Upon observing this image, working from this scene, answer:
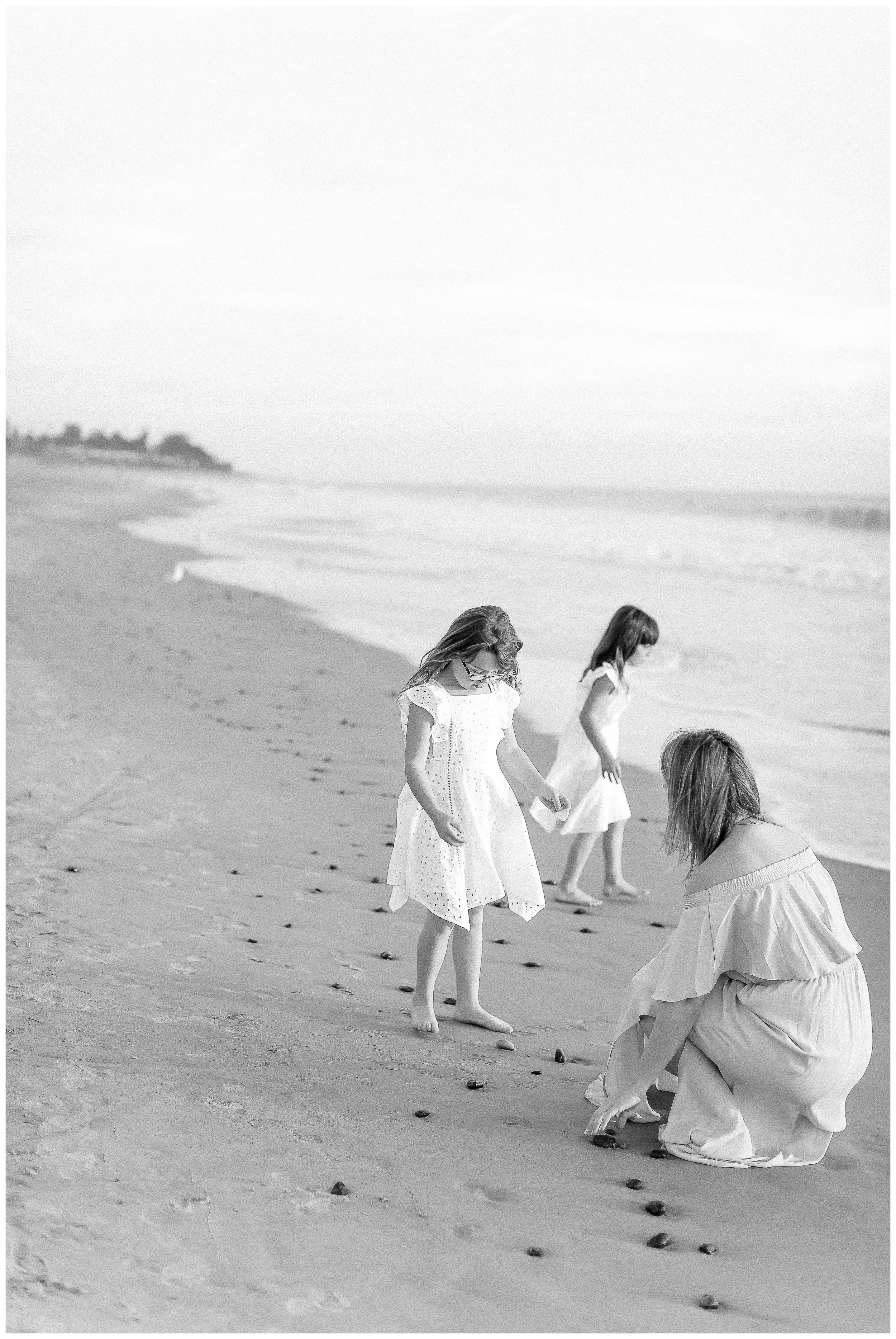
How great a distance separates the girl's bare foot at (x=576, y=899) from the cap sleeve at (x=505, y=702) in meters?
1.10

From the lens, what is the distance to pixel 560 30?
348 inches

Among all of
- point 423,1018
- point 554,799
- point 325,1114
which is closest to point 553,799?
point 554,799

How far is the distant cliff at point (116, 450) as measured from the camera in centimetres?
1495

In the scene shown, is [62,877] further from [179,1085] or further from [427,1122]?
[427,1122]

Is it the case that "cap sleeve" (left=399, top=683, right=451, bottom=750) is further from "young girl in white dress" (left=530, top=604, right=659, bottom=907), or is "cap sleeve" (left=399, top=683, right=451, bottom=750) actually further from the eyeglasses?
"young girl in white dress" (left=530, top=604, right=659, bottom=907)

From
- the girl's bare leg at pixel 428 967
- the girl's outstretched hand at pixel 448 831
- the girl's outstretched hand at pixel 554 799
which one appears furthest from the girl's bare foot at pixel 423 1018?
the girl's outstretched hand at pixel 554 799

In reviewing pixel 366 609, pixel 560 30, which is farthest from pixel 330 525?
pixel 560 30

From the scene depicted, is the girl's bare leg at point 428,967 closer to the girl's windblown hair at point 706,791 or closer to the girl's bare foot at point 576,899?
the girl's windblown hair at point 706,791

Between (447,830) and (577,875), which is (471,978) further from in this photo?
(577,875)

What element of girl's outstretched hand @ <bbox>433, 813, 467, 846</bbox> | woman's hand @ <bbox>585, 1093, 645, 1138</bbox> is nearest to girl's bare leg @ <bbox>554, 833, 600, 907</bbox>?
girl's outstretched hand @ <bbox>433, 813, 467, 846</bbox>

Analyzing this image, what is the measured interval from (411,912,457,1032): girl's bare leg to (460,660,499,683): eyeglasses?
545 mm

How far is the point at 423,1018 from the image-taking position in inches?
111

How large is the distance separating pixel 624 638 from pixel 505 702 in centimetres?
95

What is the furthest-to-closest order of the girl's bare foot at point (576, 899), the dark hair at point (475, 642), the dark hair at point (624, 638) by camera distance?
the girl's bare foot at point (576, 899)
the dark hair at point (624, 638)
the dark hair at point (475, 642)
